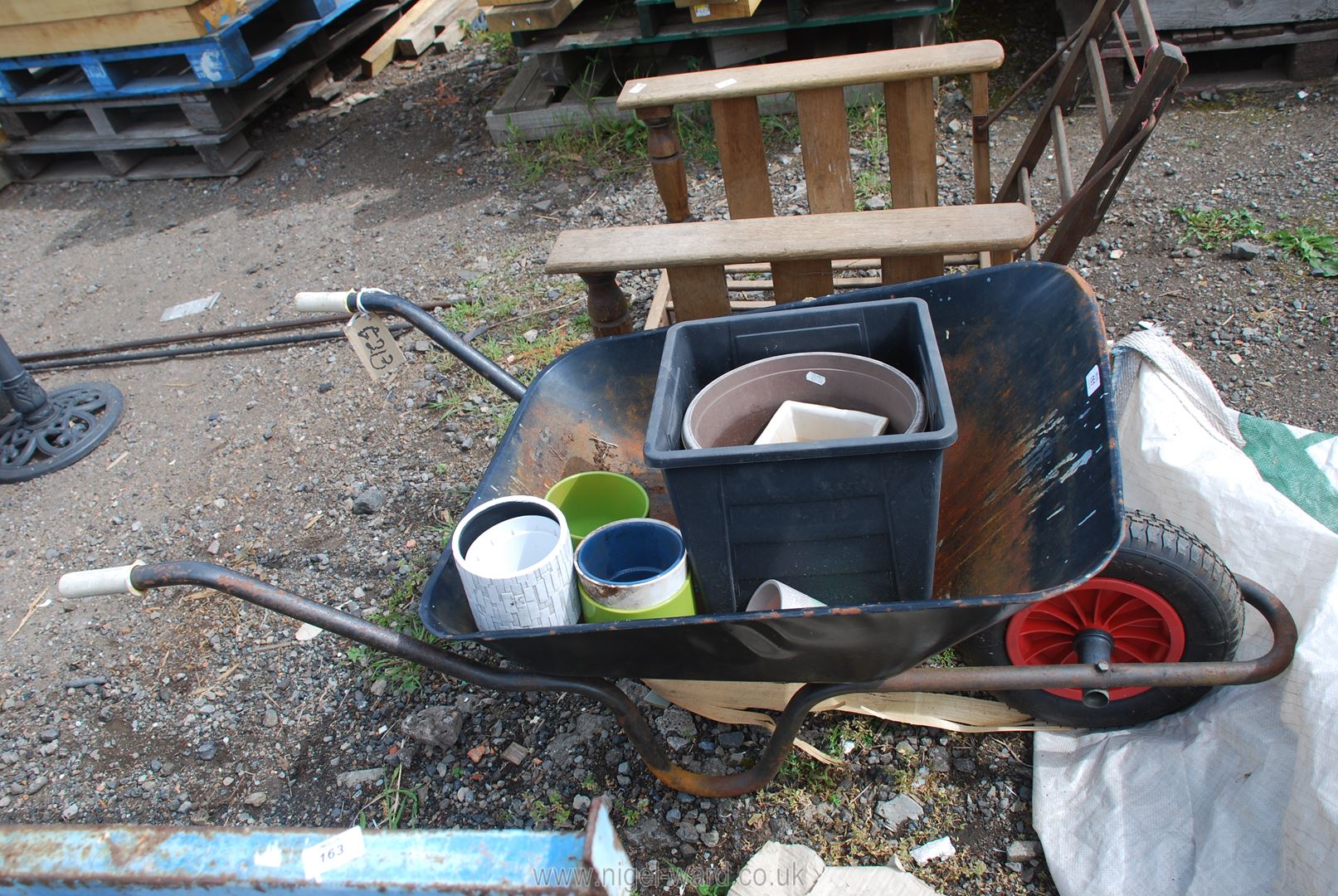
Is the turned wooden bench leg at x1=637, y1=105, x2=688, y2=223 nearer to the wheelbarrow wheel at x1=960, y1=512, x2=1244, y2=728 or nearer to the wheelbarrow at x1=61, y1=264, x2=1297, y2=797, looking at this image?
the wheelbarrow at x1=61, y1=264, x2=1297, y2=797

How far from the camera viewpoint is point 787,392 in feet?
5.24

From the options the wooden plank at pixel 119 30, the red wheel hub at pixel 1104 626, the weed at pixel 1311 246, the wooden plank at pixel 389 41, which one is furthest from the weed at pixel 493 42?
the red wheel hub at pixel 1104 626

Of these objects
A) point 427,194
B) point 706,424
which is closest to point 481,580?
point 706,424

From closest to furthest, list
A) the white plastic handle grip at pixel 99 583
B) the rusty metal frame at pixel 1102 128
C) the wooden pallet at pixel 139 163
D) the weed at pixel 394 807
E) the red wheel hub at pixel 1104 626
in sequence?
the white plastic handle grip at pixel 99 583
the red wheel hub at pixel 1104 626
the rusty metal frame at pixel 1102 128
the weed at pixel 394 807
the wooden pallet at pixel 139 163

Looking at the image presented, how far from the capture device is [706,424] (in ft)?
5.04

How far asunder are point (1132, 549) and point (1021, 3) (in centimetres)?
430

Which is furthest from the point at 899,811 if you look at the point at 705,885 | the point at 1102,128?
the point at 1102,128

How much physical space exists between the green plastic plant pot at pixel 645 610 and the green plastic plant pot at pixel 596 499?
0.82 feet

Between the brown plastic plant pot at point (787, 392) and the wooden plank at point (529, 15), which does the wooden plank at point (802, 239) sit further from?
the wooden plank at point (529, 15)

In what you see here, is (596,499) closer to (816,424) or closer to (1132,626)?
(816,424)

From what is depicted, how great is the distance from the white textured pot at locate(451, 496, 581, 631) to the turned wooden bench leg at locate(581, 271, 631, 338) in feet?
2.12

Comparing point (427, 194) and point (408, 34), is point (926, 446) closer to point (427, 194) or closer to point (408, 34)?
point (427, 194)

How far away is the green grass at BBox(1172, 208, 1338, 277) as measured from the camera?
3010 mm

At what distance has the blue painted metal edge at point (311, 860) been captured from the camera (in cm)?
97
